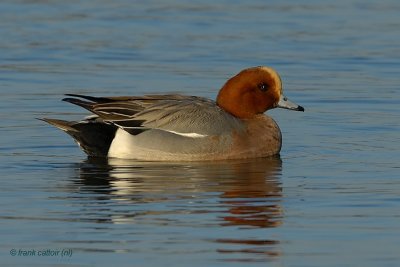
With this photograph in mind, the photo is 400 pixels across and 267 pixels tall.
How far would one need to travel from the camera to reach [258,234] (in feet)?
29.4

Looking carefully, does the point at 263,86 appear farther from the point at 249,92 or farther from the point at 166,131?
the point at 166,131

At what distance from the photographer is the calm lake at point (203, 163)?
28.4 ft

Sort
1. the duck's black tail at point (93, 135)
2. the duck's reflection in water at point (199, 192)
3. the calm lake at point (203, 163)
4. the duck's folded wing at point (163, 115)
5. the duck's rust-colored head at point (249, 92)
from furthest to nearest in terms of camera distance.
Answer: the duck's rust-colored head at point (249, 92)
the duck's black tail at point (93, 135)
the duck's folded wing at point (163, 115)
the duck's reflection in water at point (199, 192)
the calm lake at point (203, 163)

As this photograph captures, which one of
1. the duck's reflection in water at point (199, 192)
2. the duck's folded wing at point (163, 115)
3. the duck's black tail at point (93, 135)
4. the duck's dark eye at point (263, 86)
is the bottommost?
the duck's reflection in water at point (199, 192)

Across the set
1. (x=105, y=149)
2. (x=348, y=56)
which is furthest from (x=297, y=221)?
(x=348, y=56)

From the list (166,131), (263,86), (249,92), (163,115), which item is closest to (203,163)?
(166,131)

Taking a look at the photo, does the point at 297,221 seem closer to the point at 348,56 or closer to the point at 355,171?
the point at 355,171

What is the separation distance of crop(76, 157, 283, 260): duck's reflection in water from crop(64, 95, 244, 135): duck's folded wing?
0.32 meters

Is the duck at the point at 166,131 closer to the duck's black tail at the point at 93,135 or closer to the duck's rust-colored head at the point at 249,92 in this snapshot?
the duck's black tail at the point at 93,135

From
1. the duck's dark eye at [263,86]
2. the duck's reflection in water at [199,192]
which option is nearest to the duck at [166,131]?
the duck's reflection in water at [199,192]

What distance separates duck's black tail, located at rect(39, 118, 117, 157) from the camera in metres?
12.1

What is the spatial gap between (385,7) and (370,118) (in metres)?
6.90

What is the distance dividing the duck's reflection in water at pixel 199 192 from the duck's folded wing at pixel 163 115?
32 cm

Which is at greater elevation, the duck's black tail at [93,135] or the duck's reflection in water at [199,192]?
the duck's black tail at [93,135]
